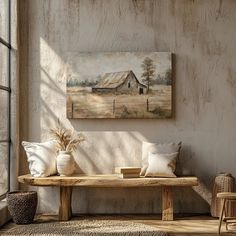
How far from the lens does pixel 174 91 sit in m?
6.79

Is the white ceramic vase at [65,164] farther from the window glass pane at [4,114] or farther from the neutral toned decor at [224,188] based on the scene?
the neutral toned decor at [224,188]

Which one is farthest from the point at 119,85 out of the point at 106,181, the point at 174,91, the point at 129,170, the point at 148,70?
the point at 106,181

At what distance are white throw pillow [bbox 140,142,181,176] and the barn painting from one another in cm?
42

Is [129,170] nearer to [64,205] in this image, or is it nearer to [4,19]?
[64,205]

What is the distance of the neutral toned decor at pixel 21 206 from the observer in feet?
19.2

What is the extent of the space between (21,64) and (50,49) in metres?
0.46

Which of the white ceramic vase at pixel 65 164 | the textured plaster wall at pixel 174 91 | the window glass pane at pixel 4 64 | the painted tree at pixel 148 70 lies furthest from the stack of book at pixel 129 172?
the window glass pane at pixel 4 64

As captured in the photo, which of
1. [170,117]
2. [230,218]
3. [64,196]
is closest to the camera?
[230,218]

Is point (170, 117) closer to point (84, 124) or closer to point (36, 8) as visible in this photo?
point (84, 124)

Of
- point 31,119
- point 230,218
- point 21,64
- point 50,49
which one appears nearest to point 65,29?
point 50,49

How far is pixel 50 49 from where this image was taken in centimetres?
686

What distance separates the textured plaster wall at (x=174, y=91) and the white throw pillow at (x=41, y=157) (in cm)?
41

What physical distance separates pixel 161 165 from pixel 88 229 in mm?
1285

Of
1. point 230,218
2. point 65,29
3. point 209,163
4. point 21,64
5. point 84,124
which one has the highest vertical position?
point 65,29
